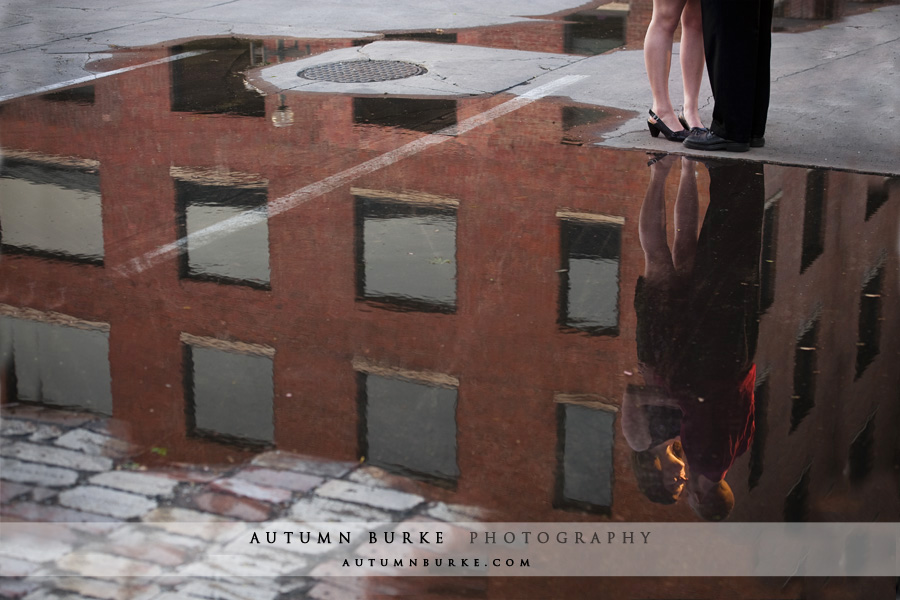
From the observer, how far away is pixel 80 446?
371 centimetres

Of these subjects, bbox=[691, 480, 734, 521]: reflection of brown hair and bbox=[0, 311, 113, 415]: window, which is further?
bbox=[0, 311, 113, 415]: window

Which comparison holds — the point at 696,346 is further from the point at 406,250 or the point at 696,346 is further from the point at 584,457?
the point at 406,250

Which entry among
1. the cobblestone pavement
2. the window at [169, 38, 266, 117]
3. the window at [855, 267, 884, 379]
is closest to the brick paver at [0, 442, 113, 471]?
the cobblestone pavement

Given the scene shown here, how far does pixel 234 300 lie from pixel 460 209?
155cm

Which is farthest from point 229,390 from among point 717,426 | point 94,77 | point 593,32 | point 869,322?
point 593,32

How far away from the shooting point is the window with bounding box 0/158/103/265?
5484 mm

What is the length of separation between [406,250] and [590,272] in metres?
0.95

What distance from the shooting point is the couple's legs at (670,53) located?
7082 millimetres

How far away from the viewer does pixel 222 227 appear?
18.7ft

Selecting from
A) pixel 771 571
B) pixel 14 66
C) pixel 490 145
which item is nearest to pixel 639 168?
pixel 490 145

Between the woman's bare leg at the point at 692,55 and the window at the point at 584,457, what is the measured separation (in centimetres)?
391

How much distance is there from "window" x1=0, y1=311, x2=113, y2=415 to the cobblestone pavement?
0.43 ft

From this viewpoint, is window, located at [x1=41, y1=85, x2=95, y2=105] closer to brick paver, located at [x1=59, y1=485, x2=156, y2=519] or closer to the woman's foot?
the woman's foot

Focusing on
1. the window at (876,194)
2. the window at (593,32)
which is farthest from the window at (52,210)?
the window at (593,32)
